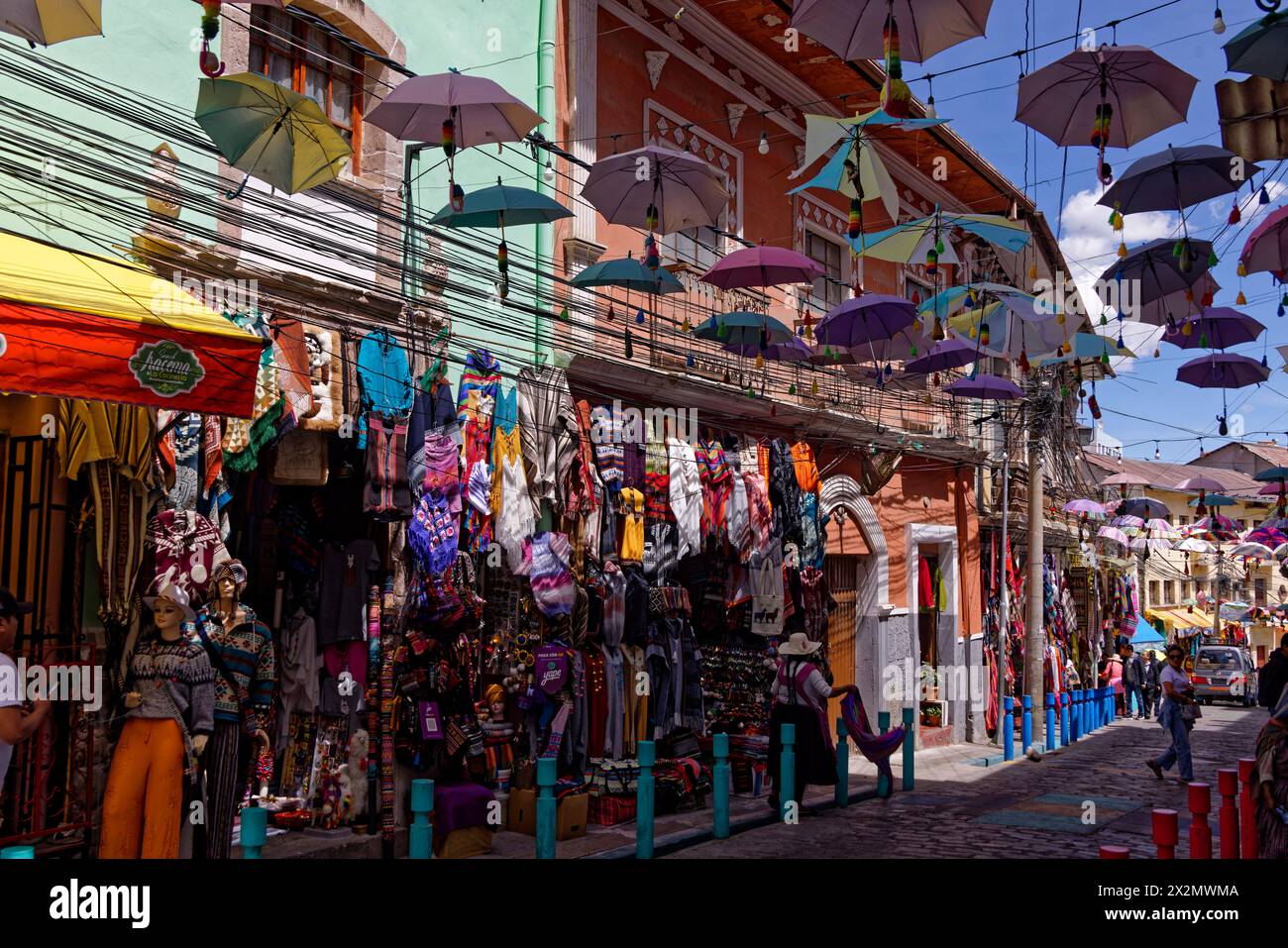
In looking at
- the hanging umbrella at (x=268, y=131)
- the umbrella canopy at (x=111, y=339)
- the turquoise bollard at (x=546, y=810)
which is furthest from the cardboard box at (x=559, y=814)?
the hanging umbrella at (x=268, y=131)

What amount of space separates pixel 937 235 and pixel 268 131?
6.17 meters

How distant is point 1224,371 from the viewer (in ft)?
44.9

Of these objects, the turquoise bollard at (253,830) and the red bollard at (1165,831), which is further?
the red bollard at (1165,831)

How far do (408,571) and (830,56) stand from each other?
34.1 ft

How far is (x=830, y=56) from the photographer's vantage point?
15945mm

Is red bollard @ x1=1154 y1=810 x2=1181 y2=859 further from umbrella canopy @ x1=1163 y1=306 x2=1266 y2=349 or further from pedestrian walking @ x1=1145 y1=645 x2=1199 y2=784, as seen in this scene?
pedestrian walking @ x1=1145 y1=645 x2=1199 y2=784

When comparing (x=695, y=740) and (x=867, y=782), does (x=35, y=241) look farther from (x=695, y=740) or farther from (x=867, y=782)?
(x=867, y=782)

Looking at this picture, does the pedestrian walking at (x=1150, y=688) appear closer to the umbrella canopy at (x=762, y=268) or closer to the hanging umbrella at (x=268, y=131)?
the umbrella canopy at (x=762, y=268)

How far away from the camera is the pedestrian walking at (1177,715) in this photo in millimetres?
15289

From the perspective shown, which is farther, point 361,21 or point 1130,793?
point 1130,793

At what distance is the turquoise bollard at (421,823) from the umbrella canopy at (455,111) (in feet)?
15.0

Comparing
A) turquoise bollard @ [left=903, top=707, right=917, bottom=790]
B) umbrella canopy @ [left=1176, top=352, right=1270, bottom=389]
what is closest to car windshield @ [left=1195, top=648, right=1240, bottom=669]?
umbrella canopy @ [left=1176, top=352, right=1270, bottom=389]

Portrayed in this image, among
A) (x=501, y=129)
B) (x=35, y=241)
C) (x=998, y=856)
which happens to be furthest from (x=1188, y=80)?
(x=35, y=241)

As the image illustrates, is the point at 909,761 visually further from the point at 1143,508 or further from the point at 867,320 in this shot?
the point at 1143,508
